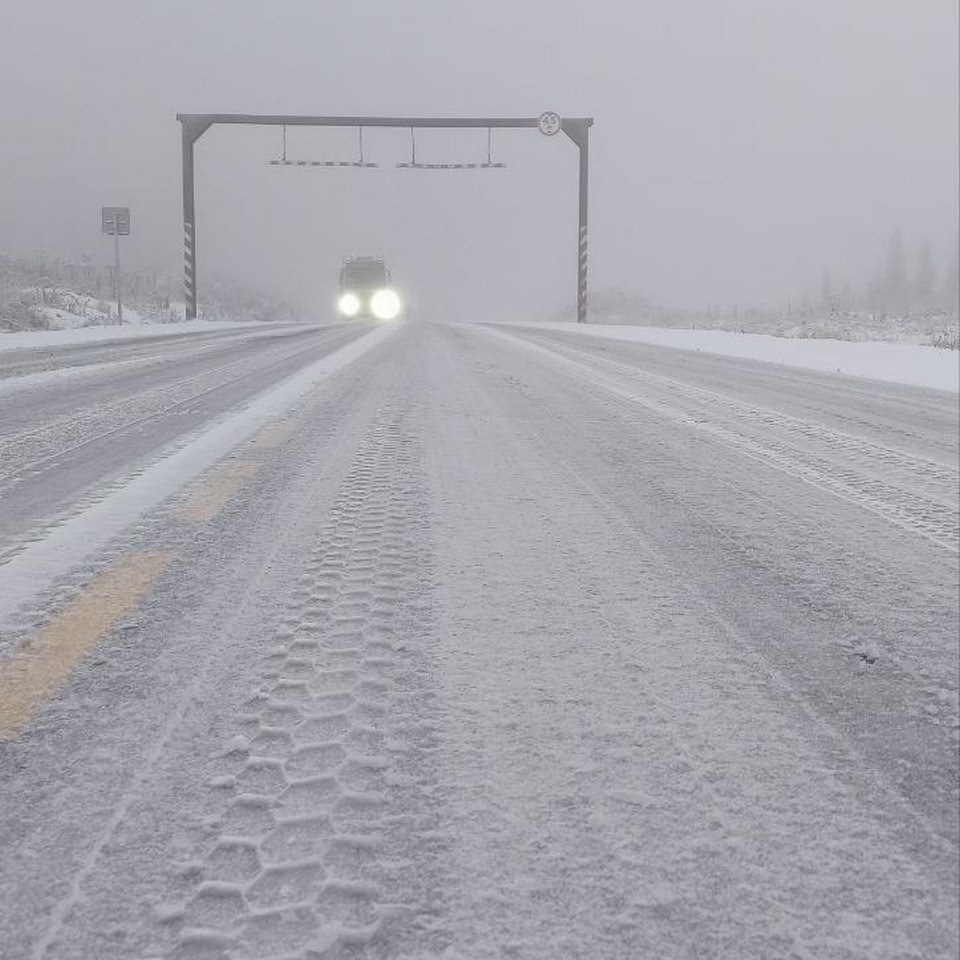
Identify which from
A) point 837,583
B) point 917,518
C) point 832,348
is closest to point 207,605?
point 837,583

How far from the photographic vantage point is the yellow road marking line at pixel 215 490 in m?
2.32

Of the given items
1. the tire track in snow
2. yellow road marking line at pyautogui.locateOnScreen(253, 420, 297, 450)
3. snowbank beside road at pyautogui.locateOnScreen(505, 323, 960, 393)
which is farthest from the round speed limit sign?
yellow road marking line at pyautogui.locateOnScreen(253, 420, 297, 450)

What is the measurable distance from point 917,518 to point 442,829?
2178 mm

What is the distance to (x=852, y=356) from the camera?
9.75 metres

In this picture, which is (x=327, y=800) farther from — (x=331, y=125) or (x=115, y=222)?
(x=331, y=125)

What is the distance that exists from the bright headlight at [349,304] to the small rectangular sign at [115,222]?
9.24 meters

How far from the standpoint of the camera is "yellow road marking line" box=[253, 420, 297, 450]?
3.40m

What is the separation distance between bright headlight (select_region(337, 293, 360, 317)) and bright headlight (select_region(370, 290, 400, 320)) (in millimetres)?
510

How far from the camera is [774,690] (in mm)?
1346

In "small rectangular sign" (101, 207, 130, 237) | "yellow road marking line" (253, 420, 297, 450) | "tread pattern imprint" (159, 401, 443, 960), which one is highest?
"small rectangular sign" (101, 207, 130, 237)

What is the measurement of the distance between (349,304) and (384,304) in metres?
1.20

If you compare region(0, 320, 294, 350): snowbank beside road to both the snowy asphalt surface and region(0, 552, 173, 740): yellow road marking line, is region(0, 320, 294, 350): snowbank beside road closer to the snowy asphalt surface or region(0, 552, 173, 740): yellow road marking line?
the snowy asphalt surface

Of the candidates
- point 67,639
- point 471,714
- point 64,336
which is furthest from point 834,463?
point 64,336

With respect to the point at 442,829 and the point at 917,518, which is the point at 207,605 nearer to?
the point at 442,829
